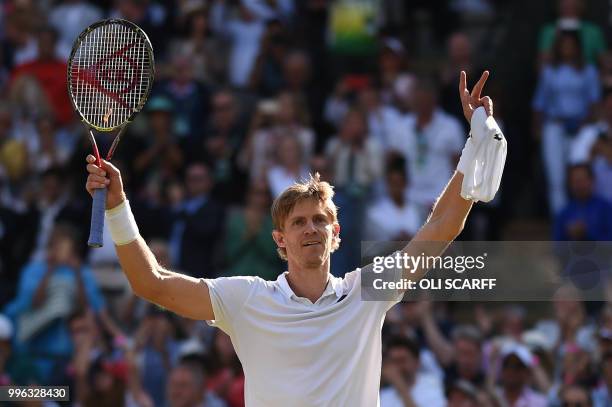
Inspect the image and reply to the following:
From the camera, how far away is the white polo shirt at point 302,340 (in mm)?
6246

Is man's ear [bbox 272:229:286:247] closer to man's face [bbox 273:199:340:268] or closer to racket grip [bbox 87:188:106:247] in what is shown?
man's face [bbox 273:199:340:268]

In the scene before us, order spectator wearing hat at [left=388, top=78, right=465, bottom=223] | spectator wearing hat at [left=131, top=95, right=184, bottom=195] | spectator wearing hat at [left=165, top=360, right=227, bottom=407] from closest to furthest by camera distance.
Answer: spectator wearing hat at [left=165, top=360, right=227, bottom=407], spectator wearing hat at [left=388, top=78, right=465, bottom=223], spectator wearing hat at [left=131, top=95, right=184, bottom=195]

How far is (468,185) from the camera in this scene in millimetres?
6316

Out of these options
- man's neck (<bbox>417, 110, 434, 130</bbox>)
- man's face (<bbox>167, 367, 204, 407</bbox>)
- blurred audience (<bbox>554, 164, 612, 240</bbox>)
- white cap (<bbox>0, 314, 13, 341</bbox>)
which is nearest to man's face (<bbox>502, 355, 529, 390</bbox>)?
blurred audience (<bbox>554, 164, 612, 240</bbox>)

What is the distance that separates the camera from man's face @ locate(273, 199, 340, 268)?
6402 mm

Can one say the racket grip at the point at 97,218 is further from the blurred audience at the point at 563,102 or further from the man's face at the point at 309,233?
the blurred audience at the point at 563,102

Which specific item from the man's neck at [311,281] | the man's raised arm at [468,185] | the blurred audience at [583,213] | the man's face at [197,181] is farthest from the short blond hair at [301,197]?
the man's face at [197,181]

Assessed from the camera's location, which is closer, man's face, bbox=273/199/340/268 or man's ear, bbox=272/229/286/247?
man's face, bbox=273/199/340/268

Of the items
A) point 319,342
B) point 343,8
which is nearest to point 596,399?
point 319,342

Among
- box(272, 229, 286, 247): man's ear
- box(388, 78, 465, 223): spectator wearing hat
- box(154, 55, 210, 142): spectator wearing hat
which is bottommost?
box(272, 229, 286, 247): man's ear

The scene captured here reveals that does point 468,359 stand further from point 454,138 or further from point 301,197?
point 301,197

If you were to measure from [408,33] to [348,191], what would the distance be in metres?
3.91

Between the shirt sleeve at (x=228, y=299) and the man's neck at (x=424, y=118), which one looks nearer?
the shirt sleeve at (x=228, y=299)

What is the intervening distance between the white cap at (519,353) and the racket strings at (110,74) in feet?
14.9
